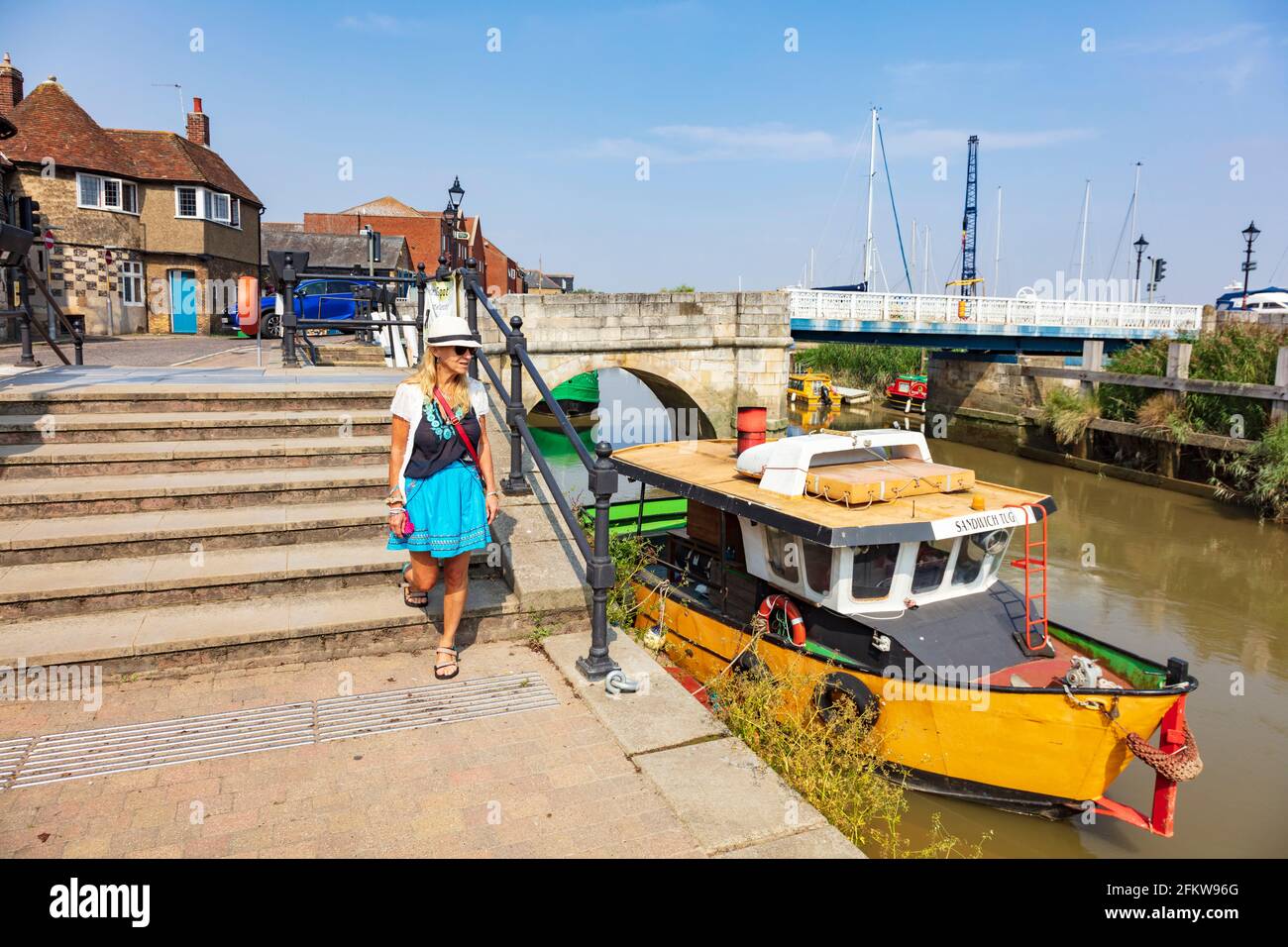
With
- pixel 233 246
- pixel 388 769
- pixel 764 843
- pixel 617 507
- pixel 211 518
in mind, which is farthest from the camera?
pixel 233 246

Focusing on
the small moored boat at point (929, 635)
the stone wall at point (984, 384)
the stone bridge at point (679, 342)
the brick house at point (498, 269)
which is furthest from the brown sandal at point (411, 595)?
the brick house at point (498, 269)

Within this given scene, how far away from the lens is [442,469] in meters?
4.10

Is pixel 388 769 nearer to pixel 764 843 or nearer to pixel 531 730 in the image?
pixel 531 730

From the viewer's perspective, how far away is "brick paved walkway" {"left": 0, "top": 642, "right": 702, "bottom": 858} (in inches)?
118

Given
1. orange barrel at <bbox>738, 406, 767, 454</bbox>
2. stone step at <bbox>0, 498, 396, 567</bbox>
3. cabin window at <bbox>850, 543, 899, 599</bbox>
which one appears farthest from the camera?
Answer: orange barrel at <bbox>738, 406, 767, 454</bbox>

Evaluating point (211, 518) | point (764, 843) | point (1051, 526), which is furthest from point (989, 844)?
point (1051, 526)

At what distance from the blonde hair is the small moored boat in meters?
2.73

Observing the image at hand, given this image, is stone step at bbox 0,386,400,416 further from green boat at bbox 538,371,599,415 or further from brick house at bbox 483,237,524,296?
brick house at bbox 483,237,524,296

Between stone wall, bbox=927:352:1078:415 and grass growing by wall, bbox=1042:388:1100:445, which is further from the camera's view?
stone wall, bbox=927:352:1078:415

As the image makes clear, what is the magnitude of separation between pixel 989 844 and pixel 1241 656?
6.32m

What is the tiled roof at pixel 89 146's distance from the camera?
25.5m

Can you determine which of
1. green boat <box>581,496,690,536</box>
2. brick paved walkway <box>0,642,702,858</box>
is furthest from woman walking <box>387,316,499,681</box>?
green boat <box>581,496,690,536</box>

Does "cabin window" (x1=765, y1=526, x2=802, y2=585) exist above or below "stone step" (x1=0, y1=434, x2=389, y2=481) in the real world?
below
